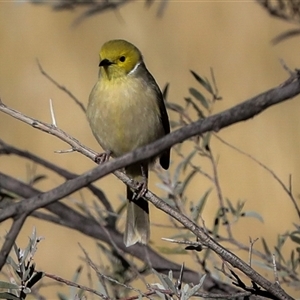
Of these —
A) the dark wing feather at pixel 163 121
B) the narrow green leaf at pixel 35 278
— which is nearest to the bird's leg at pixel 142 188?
the dark wing feather at pixel 163 121

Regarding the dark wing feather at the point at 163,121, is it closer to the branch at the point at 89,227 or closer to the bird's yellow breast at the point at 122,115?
the bird's yellow breast at the point at 122,115

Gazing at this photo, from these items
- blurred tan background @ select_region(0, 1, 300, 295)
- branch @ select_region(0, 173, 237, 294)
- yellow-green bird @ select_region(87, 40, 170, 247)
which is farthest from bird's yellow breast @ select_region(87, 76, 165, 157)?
blurred tan background @ select_region(0, 1, 300, 295)

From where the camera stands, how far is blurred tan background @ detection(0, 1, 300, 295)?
195 inches

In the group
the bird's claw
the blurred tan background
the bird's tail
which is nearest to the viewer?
the bird's claw

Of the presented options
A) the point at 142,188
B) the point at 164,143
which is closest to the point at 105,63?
the point at 142,188

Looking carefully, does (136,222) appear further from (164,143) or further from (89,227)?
(164,143)

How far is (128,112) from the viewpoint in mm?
2600

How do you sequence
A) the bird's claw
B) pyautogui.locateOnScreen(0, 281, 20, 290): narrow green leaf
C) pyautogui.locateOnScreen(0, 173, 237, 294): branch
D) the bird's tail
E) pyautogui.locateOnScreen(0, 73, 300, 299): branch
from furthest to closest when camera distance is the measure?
1. the bird's tail
2. pyautogui.locateOnScreen(0, 173, 237, 294): branch
3. the bird's claw
4. pyautogui.locateOnScreen(0, 281, 20, 290): narrow green leaf
5. pyautogui.locateOnScreen(0, 73, 300, 299): branch

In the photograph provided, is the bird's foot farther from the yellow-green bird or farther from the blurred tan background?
the blurred tan background

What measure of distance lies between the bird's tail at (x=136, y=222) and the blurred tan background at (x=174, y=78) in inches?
72.7

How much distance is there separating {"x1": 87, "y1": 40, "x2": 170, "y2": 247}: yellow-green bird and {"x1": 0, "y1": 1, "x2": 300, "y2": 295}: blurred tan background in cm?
193

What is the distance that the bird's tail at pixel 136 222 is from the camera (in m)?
2.62

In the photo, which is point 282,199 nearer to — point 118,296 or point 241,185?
point 241,185

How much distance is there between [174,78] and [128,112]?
281 cm
